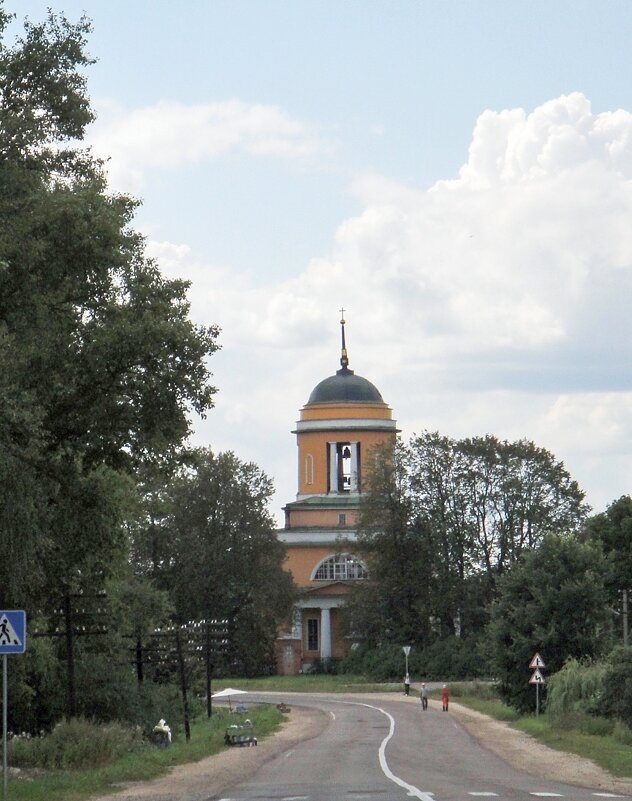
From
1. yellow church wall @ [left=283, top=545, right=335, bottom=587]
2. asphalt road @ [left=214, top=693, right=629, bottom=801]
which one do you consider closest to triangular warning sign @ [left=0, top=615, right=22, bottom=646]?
asphalt road @ [left=214, top=693, right=629, bottom=801]

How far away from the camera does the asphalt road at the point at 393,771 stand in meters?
21.3

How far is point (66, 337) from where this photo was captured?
25.1 meters

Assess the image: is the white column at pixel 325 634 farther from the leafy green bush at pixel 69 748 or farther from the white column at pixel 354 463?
the leafy green bush at pixel 69 748

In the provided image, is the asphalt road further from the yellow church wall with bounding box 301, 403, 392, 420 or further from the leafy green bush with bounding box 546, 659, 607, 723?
the yellow church wall with bounding box 301, 403, 392, 420

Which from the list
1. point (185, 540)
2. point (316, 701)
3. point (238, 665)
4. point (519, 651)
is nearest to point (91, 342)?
point (519, 651)

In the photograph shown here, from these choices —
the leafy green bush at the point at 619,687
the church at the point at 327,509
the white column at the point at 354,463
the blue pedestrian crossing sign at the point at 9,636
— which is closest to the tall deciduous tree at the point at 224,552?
the church at the point at 327,509

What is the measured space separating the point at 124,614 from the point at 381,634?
4783cm

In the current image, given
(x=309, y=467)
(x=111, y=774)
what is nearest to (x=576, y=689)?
(x=111, y=774)

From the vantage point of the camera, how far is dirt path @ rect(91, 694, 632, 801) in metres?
23.1

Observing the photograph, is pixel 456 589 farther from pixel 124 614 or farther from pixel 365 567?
pixel 124 614

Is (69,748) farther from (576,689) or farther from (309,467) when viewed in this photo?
(309,467)

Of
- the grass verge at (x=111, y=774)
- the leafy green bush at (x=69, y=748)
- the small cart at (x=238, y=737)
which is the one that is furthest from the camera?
the small cart at (x=238, y=737)

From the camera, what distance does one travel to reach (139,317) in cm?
2591

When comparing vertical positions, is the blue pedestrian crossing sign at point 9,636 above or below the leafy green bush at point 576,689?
above
